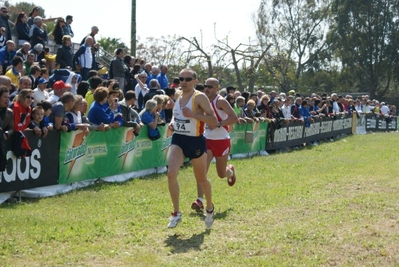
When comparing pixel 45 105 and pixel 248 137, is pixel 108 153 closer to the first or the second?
pixel 45 105

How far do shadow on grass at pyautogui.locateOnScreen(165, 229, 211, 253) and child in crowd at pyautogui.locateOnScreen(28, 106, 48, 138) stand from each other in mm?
3866

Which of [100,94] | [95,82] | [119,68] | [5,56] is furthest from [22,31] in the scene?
[100,94]

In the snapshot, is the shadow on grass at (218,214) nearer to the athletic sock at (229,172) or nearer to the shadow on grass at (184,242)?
the athletic sock at (229,172)

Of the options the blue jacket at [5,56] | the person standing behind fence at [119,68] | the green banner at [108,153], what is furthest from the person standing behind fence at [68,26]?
the green banner at [108,153]

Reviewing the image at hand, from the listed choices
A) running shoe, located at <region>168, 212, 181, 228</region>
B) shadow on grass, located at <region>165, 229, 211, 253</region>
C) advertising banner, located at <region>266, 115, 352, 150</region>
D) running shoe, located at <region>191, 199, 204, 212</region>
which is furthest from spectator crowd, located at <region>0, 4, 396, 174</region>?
shadow on grass, located at <region>165, 229, 211, 253</region>

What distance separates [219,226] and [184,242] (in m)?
1.17

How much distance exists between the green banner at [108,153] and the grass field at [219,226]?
1.37 ft

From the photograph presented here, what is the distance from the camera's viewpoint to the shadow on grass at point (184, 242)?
792 cm

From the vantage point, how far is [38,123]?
454 inches

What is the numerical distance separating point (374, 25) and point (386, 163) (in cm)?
4893

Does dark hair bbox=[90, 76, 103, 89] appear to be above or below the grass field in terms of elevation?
above

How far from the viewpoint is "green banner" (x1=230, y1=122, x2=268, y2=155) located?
20.4 meters

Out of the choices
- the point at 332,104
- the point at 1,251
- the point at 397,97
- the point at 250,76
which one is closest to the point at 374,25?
the point at 397,97

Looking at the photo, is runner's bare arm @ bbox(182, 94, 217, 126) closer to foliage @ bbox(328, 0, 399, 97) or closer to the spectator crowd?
the spectator crowd
